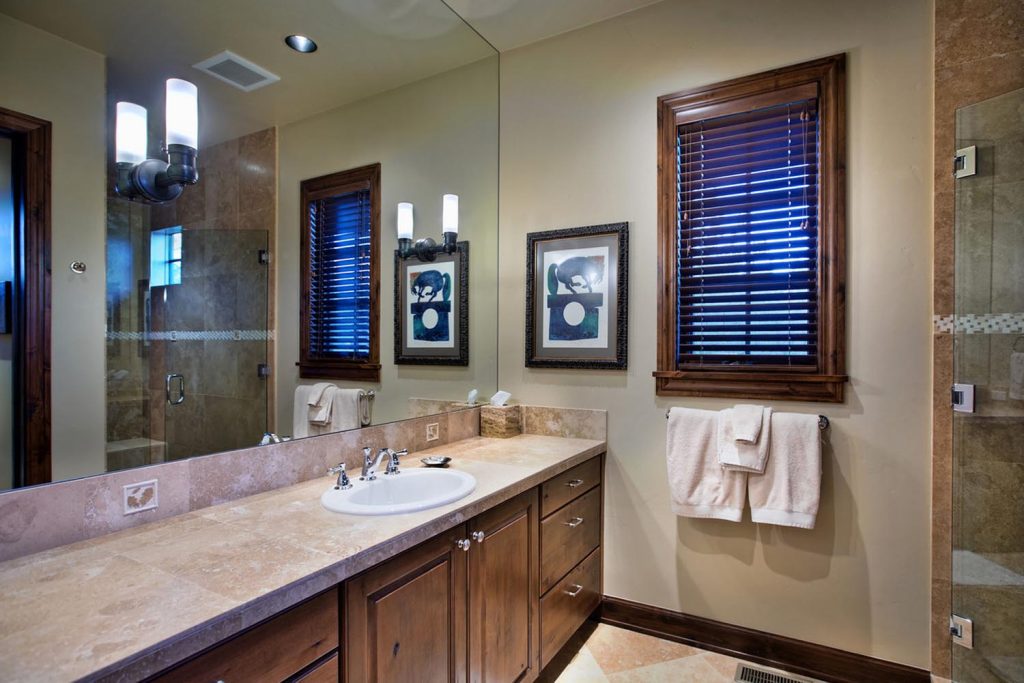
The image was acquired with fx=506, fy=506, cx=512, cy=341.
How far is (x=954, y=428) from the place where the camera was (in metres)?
1.82

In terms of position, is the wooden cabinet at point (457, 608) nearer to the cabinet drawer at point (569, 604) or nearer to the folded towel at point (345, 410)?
the cabinet drawer at point (569, 604)

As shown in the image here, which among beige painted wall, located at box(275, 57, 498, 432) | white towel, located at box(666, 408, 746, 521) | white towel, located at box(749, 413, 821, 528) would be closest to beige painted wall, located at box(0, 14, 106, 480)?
beige painted wall, located at box(275, 57, 498, 432)

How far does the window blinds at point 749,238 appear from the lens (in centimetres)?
206

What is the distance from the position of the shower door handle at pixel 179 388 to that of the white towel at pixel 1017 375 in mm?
2591

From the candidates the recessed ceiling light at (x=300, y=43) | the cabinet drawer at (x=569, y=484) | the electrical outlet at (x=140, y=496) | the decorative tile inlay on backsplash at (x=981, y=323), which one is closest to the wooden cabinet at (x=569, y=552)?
the cabinet drawer at (x=569, y=484)

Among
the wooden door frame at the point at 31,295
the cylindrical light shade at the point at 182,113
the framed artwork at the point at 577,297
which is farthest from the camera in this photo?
the framed artwork at the point at 577,297

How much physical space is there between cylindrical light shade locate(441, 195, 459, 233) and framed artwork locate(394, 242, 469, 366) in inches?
4.1

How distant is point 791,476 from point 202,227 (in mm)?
2211

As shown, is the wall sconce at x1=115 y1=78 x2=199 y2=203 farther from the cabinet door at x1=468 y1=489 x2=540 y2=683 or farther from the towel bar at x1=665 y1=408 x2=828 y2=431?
the towel bar at x1=665 y1=408 x2=828 y2=431

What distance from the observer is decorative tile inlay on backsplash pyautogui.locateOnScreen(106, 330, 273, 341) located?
1.26m

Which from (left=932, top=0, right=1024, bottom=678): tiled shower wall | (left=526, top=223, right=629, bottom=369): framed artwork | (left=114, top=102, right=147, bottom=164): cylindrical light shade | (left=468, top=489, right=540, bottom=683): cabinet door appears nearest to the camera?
(left=114, top=102, right=147, bottom=164): cylindrical light shade

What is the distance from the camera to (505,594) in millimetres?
1700

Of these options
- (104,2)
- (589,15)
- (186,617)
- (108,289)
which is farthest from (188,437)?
(589,15)

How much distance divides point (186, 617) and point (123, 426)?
66 centimetres
